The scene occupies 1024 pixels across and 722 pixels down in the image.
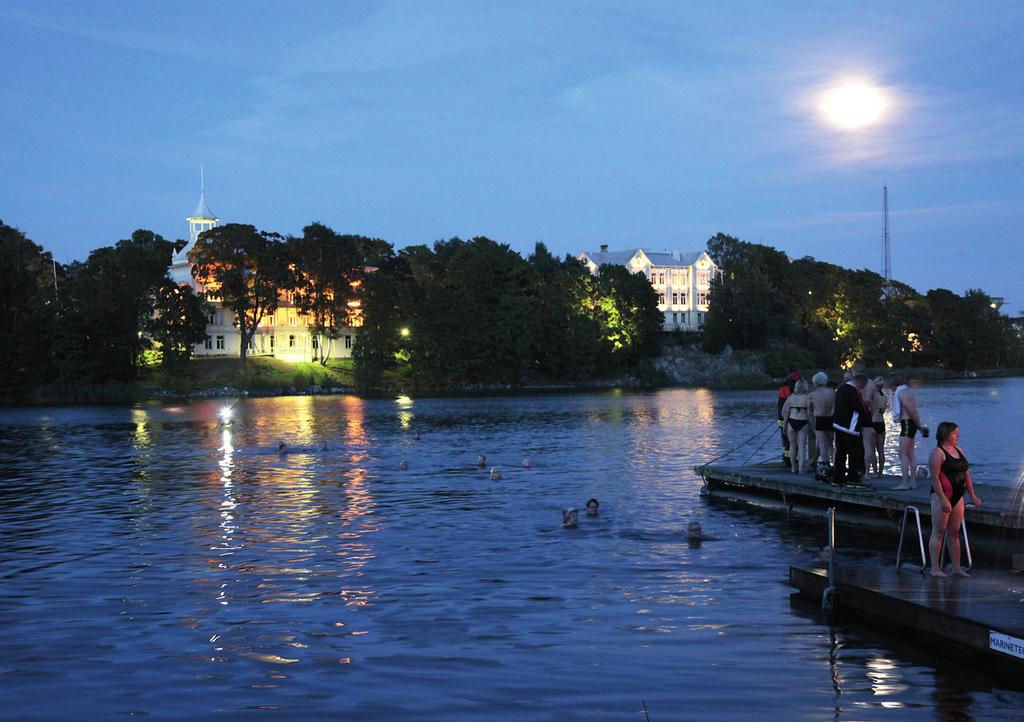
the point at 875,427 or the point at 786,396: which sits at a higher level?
the point at 786,396

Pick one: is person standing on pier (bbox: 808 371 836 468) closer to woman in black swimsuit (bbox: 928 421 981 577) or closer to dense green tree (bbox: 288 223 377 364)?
woman in black swimsuit (bbox: 928 421 981 577)

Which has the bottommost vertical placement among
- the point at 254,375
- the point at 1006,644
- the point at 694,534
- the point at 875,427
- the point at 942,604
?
the point at 694,534

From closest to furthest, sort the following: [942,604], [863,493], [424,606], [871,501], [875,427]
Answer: [942,604], [424,606], [871,501], [863,493], [875,427]

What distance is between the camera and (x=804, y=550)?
2109 cm

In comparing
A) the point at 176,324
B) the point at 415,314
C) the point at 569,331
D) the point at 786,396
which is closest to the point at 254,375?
the point at 176,324

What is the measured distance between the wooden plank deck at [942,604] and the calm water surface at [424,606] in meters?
0.40

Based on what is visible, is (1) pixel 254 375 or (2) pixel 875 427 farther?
(1) pixel 254 375

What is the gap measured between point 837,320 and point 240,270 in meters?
106

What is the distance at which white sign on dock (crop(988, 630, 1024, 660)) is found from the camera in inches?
470

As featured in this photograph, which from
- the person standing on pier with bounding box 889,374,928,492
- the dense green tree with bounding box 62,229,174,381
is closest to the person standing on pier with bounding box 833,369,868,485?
the person standing on pier with bounding box 889,374,928,492

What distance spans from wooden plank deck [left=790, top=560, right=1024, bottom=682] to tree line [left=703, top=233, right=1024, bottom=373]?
144514 millimetres

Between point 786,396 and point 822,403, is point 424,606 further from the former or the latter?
point 786,396

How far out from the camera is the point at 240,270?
416 feet

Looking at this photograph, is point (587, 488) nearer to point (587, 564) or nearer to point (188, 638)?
point (587, 564)
